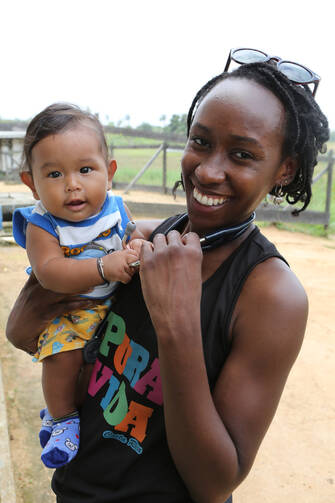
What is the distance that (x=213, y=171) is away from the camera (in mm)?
1287

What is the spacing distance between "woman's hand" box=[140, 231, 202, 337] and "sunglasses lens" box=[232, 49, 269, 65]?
692 millimetres

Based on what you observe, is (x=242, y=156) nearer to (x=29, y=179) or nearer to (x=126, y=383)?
(x=126, y=383)

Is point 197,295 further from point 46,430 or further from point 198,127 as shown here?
point 46,430

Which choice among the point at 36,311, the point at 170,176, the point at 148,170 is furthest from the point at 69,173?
the point at 148,170

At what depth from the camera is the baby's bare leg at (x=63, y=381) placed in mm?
1667

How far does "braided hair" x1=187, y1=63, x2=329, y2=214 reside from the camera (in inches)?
51.4

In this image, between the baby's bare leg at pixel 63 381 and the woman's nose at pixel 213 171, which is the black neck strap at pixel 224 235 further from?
the baby's bare leg at pixel 63 381

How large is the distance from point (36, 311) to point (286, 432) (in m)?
2.58

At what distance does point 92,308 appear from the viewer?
1.72 m

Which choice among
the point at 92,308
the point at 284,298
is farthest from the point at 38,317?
the point at 284,298

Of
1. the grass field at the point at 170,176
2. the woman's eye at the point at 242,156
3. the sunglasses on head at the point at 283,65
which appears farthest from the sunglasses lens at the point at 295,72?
the grass field at the point at 170,176

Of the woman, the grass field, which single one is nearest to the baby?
the woman

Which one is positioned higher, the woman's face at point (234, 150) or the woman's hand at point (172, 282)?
the woman's face at point (234, 150)

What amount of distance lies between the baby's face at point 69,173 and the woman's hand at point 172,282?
0.59 metres
